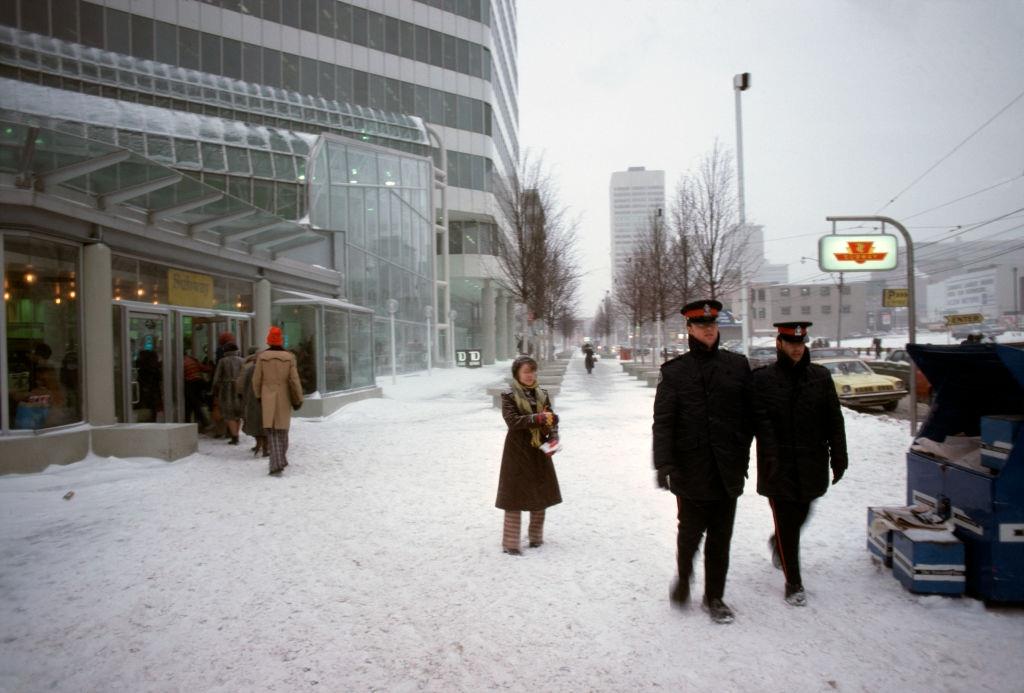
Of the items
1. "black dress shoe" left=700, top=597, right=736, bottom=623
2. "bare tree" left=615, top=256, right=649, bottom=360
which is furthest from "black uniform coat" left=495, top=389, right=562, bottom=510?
"bare tree" left=615, top=256, right=649, bottom=360

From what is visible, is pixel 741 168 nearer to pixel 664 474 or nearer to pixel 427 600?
pixel 664 474

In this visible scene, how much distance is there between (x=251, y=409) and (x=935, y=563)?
28.6 ft

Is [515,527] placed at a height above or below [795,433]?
below

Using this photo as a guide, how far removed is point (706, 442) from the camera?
384cm

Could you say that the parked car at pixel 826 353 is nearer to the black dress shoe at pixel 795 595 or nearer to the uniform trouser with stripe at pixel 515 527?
the uniform trouser with stripe at pixel 515 527

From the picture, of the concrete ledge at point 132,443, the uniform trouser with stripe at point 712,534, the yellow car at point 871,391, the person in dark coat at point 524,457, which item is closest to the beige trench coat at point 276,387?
the concrete ledge at point 132,443

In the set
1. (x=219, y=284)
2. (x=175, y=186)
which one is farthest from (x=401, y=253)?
(x=175, y=186)

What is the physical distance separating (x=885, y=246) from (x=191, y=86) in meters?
28.9

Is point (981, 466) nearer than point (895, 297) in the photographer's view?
Yes

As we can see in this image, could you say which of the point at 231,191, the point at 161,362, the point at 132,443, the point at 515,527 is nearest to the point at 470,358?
the point at 231,191

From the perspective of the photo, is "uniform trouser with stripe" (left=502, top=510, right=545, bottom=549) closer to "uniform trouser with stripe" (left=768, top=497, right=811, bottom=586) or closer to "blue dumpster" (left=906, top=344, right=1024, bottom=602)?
"uniform trouser with stripe" (left=768, top=497, right=811, bottom=586)

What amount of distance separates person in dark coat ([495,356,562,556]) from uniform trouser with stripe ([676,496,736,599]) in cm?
142

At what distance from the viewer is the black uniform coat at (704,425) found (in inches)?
150

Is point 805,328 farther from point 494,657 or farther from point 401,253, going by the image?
point 401,253
